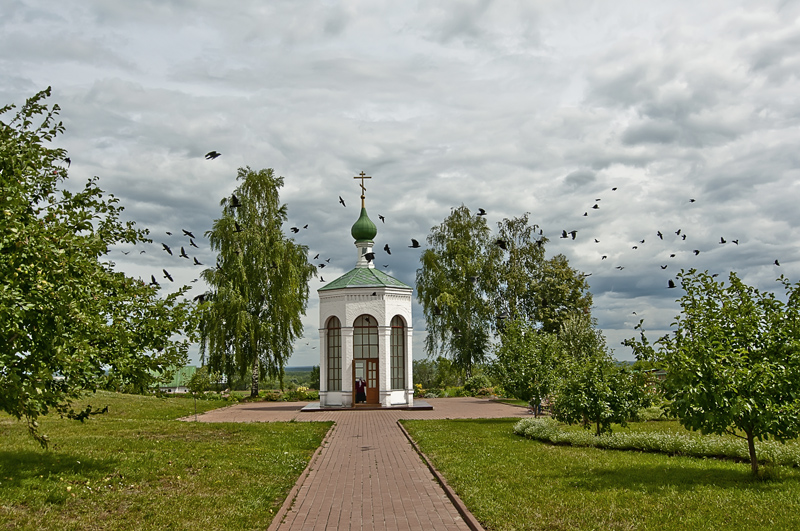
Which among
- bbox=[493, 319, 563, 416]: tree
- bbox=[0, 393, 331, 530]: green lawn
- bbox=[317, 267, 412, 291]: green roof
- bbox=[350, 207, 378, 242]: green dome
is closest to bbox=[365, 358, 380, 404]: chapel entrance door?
bbox=[317, 267, 412, 291]: green roof

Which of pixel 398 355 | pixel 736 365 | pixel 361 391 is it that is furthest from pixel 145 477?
pixel 398 355

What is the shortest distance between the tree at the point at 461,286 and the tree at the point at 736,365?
89.8 ft

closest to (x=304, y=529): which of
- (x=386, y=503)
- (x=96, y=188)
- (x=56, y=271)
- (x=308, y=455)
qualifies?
(x=386, y=503)

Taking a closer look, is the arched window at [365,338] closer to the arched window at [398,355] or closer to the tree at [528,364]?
the arched window at [398,355]

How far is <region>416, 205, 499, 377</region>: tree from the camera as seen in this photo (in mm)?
37750

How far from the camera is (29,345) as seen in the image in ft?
25.6

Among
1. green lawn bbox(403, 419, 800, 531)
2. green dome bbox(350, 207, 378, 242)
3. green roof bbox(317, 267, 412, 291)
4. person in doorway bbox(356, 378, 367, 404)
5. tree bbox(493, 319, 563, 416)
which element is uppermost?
green dome bbox(350, 207, 378, 242)

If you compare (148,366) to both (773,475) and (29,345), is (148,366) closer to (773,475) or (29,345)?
(29,345)

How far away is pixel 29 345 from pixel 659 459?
427 inches

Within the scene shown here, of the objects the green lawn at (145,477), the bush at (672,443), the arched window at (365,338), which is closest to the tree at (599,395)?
the bush at (672,443)

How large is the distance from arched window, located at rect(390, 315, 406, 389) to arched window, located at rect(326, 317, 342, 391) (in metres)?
2.32

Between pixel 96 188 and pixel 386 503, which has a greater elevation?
pixel 96 188

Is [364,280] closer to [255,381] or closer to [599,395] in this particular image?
[255,381]

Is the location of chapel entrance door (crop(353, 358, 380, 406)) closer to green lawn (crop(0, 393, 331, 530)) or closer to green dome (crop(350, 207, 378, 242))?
green dome (crop(350, 207, 378, 242))
